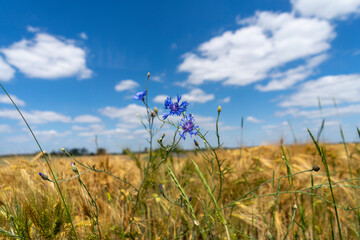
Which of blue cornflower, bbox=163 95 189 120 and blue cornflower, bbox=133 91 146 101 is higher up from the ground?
blue cornflower, bbox=133 91 146 101

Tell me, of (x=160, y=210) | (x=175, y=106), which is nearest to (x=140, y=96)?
(x=175, y=106)

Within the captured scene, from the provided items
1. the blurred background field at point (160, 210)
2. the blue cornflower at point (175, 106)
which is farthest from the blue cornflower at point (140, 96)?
the blurred background field at point (160, 210)

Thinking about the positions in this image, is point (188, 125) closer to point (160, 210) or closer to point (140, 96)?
point (140, 96)

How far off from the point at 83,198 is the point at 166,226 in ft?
1.84

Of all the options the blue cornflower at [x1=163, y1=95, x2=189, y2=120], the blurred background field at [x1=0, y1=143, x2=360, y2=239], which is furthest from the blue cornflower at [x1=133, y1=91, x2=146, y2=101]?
the blurred background field at [x1=0, y1=143, x2=360, y2=239]

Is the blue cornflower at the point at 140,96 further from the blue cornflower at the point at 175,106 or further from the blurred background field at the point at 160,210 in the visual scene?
the blurred background field at the point at 160,210

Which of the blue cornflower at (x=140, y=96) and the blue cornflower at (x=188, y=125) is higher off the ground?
the blue cornflower at (x=140, y=96)

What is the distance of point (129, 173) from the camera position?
111 inches

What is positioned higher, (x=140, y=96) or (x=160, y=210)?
(x=140, y=96)

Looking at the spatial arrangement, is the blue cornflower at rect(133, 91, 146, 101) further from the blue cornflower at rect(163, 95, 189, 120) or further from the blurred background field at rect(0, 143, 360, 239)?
the blurred background field at rect(0, 143, 360, 239)

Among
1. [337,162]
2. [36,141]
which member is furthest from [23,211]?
[337,162]

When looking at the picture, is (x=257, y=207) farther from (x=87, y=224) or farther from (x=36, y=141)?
(x=36, y=141)

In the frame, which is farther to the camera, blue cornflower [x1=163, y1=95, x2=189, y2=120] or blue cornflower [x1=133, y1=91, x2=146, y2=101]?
blue cornflower [x1=133, y1=91, x2=146, y2=101]

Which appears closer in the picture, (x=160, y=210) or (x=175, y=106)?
(x=175, y=106)
